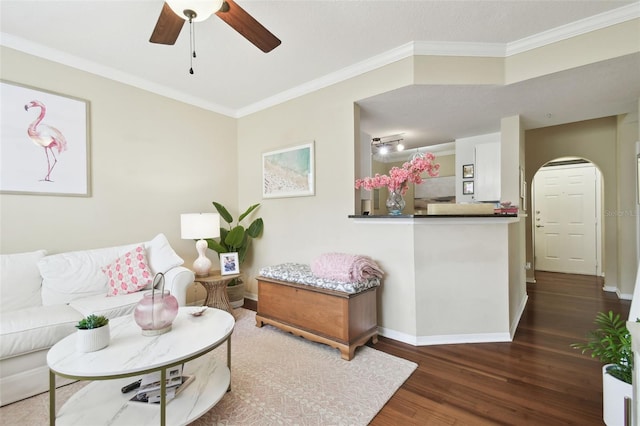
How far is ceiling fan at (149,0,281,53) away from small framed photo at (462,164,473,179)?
3.44 meters

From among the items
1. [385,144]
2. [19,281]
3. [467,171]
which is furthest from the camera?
[385,144]

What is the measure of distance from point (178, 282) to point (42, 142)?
1.75 meters

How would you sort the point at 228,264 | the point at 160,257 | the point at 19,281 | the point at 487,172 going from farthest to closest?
the point at 487,172 → the point at 228,264 → the point at 160,257 → the point at 19,281

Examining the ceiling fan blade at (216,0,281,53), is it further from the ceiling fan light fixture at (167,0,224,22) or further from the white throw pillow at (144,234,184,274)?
the white throw pillow at (144,234,184,274)

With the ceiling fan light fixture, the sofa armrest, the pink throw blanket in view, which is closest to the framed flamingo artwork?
the sofa armrest

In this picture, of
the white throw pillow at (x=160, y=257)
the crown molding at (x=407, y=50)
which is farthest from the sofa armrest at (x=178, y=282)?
the crown molding at (x=407, y=50)

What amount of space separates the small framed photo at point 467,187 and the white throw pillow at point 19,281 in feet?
16.2

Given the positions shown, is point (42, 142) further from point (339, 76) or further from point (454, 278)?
point (454, 278)

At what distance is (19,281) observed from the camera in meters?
2.16

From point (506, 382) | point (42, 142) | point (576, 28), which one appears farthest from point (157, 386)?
point (576, 28)

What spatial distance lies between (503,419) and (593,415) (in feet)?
1.74

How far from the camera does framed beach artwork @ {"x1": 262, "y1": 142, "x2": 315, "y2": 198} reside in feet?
10.7

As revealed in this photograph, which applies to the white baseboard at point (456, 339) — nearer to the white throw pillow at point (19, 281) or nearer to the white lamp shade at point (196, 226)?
the white lamp shade at point (196, 226)

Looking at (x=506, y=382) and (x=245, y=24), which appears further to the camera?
(x=506, y=382)
